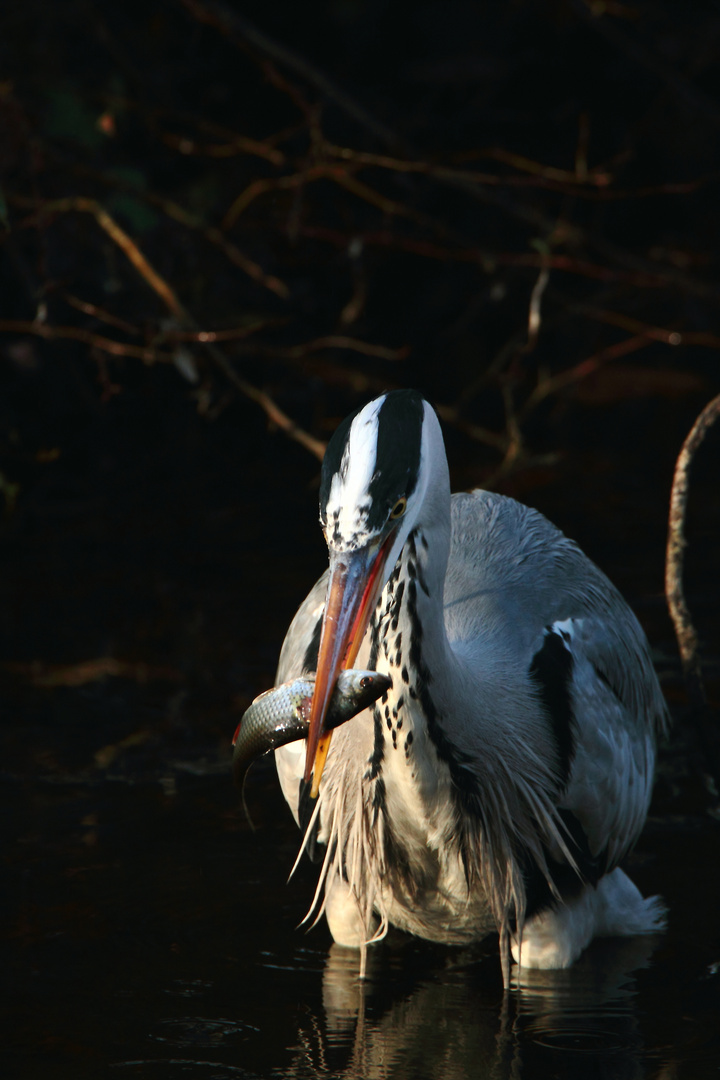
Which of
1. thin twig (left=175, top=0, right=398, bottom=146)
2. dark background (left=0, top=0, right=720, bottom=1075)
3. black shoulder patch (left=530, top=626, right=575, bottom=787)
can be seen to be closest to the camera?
black shoulder patch (left=530, top=626, right=575, bottom=787)

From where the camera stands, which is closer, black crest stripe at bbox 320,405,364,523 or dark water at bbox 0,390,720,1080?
black crest stripe at bbox 320,405,364,523

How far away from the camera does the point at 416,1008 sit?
335cm

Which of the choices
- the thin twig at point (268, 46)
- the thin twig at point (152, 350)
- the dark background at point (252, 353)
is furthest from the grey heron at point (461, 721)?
the thin twig at point (268, 46)

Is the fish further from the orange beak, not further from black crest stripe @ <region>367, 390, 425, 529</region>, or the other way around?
black crest stripe @ <region>367, 390, 425, 529</region>

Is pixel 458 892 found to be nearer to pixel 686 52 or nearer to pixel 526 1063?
pixel 526 1063

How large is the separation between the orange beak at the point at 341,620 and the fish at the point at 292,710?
0.03m

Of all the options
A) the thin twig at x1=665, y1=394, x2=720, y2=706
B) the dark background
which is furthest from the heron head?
the thin twig at x1=665, y1=394, x2=720, y2=706

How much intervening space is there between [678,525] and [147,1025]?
6.78ft

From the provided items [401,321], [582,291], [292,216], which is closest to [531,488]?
[292,216]

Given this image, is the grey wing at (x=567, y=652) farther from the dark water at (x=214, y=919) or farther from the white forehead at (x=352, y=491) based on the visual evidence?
the white forehead at (x=352, y=491)

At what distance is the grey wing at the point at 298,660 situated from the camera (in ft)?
11.6

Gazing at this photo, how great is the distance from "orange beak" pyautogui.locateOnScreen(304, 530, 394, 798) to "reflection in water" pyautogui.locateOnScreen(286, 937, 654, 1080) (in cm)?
79

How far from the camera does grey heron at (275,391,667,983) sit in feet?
9.07

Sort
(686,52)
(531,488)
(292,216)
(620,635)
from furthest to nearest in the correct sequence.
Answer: (686,52), (531,488), (292,216), (620,635)
